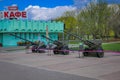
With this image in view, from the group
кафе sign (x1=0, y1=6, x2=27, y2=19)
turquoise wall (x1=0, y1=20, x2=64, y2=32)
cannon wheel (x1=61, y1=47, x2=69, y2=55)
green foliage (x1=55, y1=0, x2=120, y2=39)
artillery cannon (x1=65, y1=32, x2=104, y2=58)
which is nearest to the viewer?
artillery cannon (x1=65, y1=32, x2=104, y2=58)

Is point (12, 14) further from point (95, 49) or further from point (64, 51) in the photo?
point (95, 49)

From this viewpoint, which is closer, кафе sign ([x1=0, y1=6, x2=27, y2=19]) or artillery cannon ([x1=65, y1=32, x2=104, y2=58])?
artillery cannon ([x1=65, y1=32, x2=104, y2=58])

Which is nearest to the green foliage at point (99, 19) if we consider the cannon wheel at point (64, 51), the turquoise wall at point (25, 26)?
the turquoise wall at point (25, 26)

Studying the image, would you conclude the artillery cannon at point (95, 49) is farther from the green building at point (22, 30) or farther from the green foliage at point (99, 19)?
the green foliage at point (99, 19)

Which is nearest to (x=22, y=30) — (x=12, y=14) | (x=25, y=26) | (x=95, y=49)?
(x=25, y=26)

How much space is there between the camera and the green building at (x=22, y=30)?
2036 inches

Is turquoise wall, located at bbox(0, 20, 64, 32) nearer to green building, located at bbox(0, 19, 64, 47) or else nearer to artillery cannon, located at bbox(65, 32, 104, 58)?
green building, located at bbox(0, 19, 64, 47)

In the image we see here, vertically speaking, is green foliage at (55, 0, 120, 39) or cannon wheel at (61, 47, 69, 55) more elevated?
green foliage at (55, 0, 120, 39)

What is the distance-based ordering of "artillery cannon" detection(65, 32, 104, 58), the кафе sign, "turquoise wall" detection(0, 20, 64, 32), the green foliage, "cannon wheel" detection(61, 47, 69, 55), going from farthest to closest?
the green foliage
the кафе sign
"turquoise wall" detection(0, 20, 64, 32)
"cannon wheel" detection(61, 47, 69, 55)
"artillery cannon" detection(65, 32, 104, 58)

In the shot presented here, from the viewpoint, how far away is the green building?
51.7 metres

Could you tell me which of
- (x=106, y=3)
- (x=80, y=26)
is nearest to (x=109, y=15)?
(x=106, y=3)

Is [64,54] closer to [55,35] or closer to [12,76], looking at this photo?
[12,76]

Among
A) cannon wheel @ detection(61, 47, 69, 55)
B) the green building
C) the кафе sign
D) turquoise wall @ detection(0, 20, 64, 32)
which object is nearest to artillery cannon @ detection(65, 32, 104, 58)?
cannon wheel @ detection(61, 47, 69, 55)

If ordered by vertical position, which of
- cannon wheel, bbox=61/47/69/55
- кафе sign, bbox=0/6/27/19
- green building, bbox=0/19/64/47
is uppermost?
кафе sign, bbox=0/6/27/19
